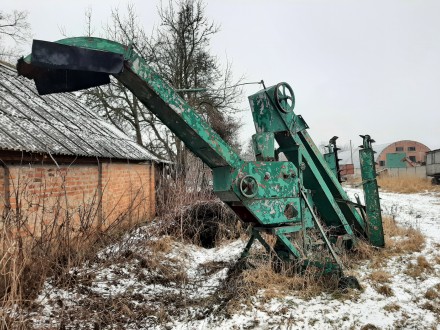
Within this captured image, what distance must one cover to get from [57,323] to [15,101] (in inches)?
199

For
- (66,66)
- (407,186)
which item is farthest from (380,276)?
(407,186)

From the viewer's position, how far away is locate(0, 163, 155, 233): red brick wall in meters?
4.71

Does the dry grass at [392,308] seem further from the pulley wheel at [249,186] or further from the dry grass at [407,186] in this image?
the dry grass at [407,186]

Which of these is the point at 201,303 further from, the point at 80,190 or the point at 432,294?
the point at 80,190

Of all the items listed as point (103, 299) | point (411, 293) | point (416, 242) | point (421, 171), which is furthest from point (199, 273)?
point (421, 171)

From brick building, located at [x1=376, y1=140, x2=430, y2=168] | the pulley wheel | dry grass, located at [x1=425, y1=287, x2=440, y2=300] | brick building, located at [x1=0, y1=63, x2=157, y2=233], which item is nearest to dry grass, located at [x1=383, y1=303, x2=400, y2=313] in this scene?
dry grass, located at [x1=425, y1=287, x2=440, y2=300]

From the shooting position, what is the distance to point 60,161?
19.5ft

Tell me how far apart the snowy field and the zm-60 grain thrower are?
574 mm

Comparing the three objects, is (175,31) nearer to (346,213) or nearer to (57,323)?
(346,213)

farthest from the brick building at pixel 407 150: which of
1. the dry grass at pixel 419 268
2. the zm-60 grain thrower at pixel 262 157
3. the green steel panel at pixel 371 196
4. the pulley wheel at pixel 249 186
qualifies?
the pulley wheel at pixel 249 186

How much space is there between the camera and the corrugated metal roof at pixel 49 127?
17.1ft

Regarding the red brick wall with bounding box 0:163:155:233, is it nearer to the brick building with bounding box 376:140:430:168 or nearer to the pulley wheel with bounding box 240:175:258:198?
the pulley wheel with bounding box 240:175:258:198

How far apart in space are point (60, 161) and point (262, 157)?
401 centimetres

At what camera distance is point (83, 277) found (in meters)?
3.90
